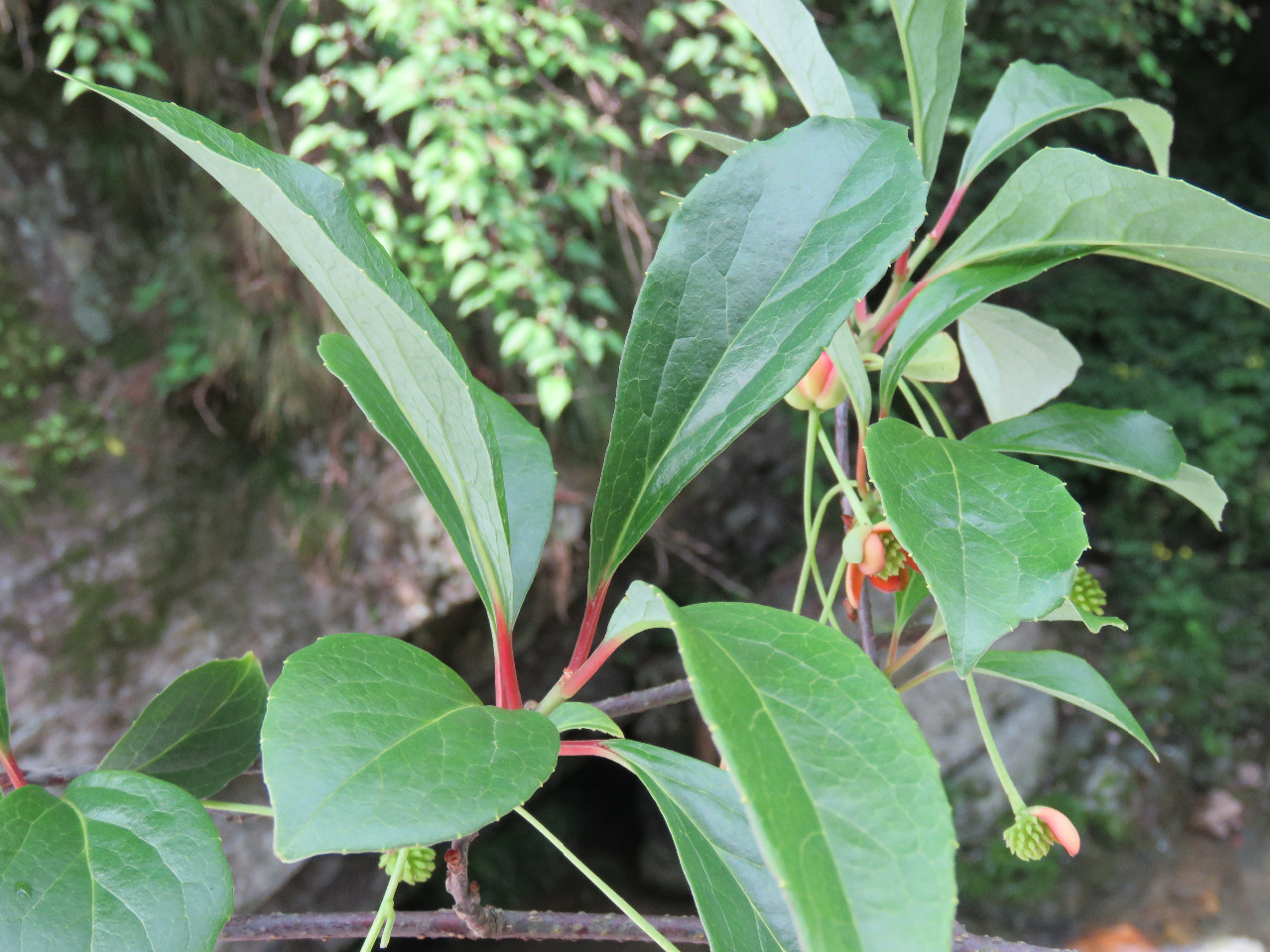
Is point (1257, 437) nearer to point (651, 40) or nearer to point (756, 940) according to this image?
point (651, 40)

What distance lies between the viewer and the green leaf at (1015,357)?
499 millimetres

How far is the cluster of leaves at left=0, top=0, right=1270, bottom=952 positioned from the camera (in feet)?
0.63

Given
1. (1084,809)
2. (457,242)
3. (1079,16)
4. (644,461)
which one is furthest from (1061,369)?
(1079,16)

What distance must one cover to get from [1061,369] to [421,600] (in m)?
1.82

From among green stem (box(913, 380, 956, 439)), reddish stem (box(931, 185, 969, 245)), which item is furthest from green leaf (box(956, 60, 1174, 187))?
green stem (box(913, 380, 956, 439))

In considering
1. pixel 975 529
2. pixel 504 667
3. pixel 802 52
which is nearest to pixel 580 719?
pixel 504 667

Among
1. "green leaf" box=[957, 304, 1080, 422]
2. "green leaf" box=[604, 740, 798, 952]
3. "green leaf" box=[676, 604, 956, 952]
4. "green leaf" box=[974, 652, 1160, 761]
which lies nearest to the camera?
"green leaf" box=[676, 604, 956, 952]

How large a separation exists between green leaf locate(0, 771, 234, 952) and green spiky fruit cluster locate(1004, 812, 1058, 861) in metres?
0.37

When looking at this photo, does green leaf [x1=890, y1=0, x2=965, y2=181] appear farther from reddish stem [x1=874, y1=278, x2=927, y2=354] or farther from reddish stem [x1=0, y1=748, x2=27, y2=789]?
reddish stem [x1=0, y1=748, x2=27, y2=789]

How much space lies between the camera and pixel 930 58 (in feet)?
1.40

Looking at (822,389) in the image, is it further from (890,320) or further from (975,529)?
(975,529)

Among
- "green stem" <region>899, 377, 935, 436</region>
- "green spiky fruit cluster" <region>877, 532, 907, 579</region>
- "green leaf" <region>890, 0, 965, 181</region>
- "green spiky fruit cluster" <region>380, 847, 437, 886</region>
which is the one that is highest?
"green leaf" <region>890, 0, 965, 181</region>

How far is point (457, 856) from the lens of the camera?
1.05 feet

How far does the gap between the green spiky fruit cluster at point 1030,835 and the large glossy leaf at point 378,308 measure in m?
0.29
